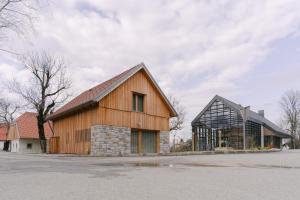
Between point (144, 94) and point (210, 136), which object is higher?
point (144, 94)

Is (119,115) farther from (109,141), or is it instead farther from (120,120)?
(109,141)

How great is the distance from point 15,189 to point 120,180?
247 cm

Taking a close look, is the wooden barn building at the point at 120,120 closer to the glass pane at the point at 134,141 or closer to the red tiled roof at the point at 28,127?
the glass pane at the point at 134,141

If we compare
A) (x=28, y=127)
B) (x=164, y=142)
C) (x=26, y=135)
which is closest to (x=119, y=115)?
(x=164, y=142)

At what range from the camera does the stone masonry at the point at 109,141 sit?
73.6 ft

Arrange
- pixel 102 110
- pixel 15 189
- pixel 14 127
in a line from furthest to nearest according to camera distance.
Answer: pixel 14 127, pixel 102 110, pixel 15 189

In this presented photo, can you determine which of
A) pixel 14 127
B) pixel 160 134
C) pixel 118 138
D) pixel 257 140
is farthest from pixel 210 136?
pixel 14 127

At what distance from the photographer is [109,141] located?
75.2 feet

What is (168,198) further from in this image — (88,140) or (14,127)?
(14,127)

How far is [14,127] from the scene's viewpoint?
171 ft

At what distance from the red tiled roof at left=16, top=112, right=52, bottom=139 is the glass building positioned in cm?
2110

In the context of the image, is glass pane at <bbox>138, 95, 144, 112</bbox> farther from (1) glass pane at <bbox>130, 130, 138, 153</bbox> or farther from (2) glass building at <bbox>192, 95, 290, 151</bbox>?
(2) glass building at <bbox>192, 95, 290, 151</bbox>

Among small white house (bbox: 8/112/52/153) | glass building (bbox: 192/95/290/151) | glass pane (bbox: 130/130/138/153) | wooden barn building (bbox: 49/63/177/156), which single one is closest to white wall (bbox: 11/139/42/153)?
small white house (bbox: 8/112/52/153)

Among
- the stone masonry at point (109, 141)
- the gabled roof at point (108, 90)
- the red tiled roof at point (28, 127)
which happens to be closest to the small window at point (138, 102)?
the gabled roof at point (108, 90)
